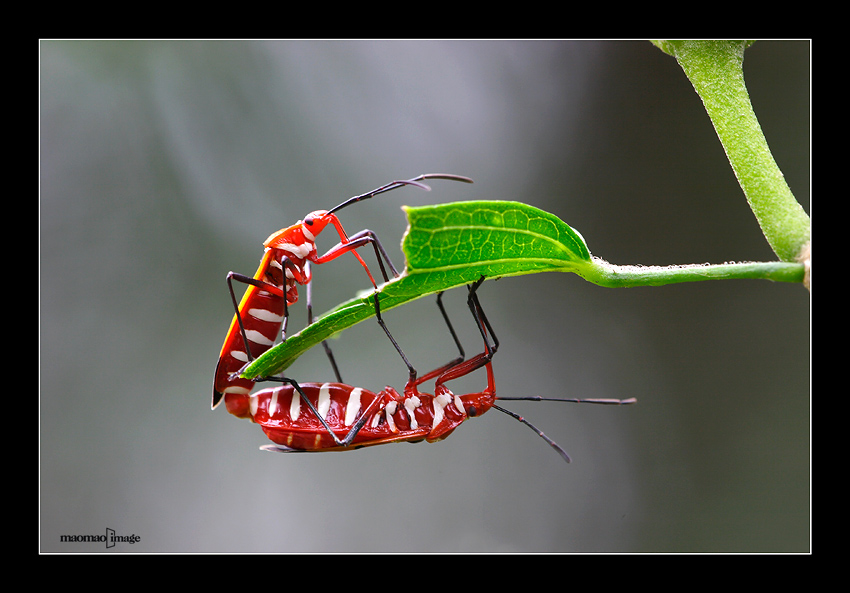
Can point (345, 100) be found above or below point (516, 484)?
above

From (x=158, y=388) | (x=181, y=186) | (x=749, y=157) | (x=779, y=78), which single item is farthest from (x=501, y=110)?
(x=749, y=157)

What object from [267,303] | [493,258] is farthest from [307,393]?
[493,258]

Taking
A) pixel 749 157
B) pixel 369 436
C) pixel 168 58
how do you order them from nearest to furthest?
pixel 749 157 → pixel 369 436 → pixel 168 58

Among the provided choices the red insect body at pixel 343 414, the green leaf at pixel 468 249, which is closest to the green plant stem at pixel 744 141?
the green leaf at pixel 468 249

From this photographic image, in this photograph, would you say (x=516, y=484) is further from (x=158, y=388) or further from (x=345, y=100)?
(x=345, y=100)

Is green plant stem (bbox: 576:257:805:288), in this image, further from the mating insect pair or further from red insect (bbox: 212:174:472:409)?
red insect (bbox: 212:174:472:409)

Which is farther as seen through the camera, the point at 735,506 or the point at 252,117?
the point at 252,117

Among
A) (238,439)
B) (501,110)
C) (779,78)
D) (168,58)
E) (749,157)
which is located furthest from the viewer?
(501,110)

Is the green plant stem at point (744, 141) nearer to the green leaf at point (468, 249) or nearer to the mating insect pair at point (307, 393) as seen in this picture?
the green leaf at point (468, 249)

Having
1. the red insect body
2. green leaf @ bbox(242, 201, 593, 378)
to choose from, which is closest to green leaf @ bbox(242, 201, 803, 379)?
green leaf @ bbox(242, 201, 593, 378)
